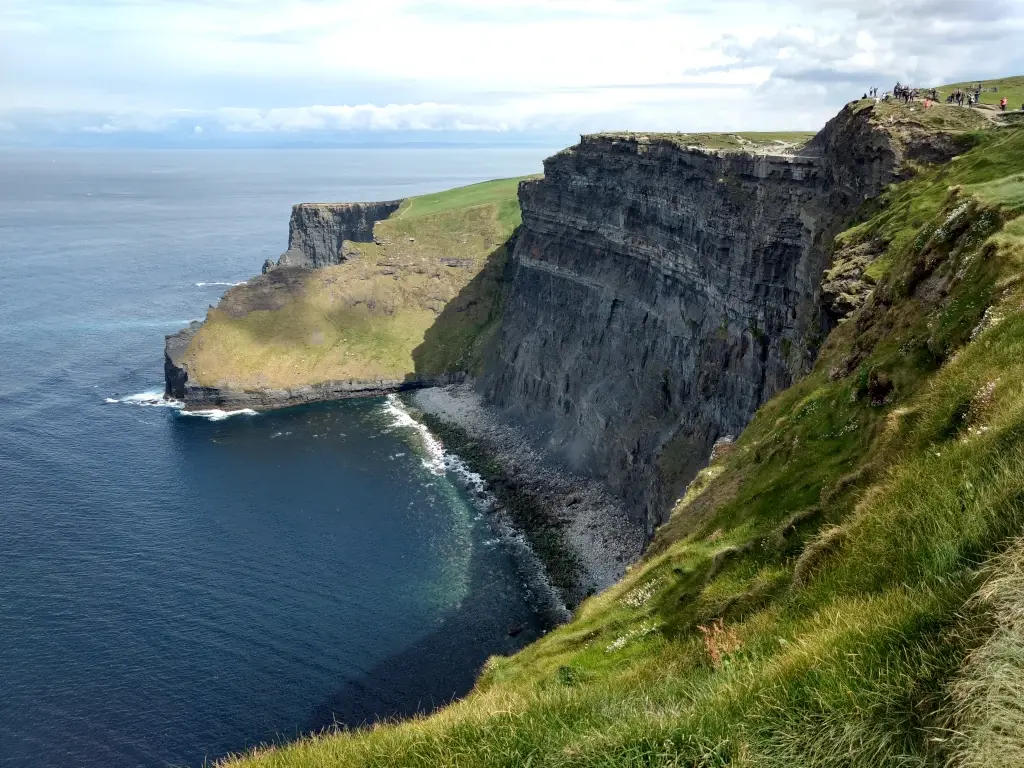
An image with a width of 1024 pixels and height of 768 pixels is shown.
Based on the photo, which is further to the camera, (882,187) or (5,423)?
(5,423)

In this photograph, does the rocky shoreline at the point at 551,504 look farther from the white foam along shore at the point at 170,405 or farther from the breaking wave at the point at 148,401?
the breaking wave at the point at 148,401

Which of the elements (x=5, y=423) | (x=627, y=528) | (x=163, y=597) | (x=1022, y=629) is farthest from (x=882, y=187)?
(x=5, y=423)

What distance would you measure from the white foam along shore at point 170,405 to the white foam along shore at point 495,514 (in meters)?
25.9

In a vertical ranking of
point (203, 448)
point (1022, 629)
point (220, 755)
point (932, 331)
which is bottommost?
point (220, 755)

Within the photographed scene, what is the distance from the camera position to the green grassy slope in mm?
9953

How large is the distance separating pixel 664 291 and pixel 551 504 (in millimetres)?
29783

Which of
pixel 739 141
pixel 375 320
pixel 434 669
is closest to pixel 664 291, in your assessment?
pixel 739 141

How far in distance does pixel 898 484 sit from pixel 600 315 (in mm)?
95666

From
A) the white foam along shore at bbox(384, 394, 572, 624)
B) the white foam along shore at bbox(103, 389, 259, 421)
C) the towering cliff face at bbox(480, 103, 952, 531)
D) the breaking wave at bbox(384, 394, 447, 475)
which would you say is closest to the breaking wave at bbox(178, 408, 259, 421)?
the white foam along shore at bbox(103, 389, 259, 421)

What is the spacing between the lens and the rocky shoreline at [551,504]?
262 feet

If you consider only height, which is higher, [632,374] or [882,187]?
[882,187]

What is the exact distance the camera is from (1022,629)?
9.62 metres

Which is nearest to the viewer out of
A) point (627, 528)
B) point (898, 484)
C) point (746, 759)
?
point (746, 759)

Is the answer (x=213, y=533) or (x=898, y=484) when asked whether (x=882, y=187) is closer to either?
(x=898, y=484)
